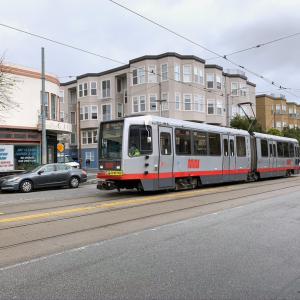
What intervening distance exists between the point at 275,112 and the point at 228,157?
52035 mm

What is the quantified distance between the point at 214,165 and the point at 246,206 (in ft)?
23.9

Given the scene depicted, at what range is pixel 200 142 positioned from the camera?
19.0 m

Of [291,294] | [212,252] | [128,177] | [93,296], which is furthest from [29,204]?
[291,294]

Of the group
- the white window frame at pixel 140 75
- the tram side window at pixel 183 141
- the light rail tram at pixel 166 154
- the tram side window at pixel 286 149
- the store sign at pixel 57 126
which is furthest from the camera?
the white window frame at pixel 140 75

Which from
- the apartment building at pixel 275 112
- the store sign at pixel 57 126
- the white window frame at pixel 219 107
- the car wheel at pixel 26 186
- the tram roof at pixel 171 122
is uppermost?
the apartment building at pixel 275 112

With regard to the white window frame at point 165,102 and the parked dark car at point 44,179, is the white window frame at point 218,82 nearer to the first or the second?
the white window frame at point 165,102

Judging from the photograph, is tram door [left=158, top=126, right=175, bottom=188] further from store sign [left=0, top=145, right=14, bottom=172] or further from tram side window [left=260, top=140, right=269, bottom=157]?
store sign [left=0, top=145, right=14, bottom=172]

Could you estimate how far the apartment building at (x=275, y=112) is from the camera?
221ft

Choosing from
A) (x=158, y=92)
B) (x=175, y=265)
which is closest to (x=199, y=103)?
(x=158, y=92)

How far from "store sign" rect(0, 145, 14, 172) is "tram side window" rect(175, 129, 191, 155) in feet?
44.4

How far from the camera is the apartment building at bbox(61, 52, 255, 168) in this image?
4350 centimetres

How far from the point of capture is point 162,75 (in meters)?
43.8

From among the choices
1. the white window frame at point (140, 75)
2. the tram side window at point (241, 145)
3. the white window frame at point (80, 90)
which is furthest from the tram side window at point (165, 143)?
the white window frame at point (80, 90)

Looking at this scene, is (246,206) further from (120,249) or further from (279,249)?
(120,249)
